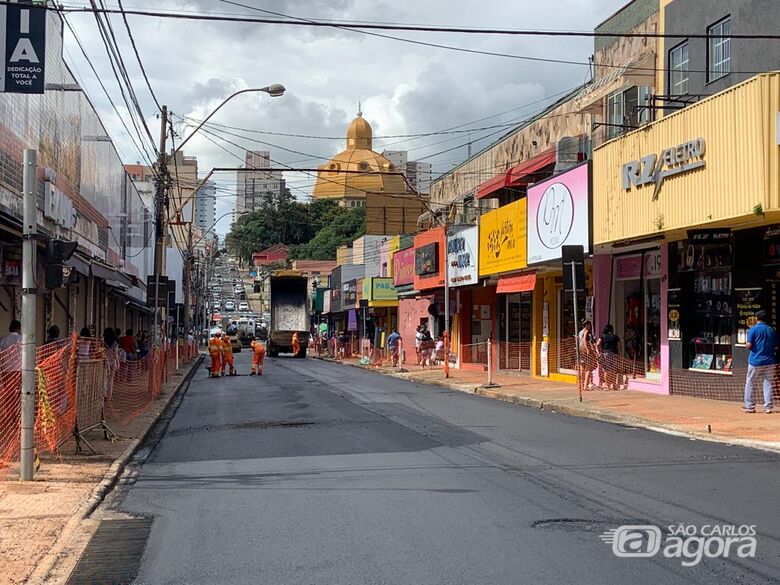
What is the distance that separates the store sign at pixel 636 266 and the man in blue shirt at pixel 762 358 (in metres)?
5.69

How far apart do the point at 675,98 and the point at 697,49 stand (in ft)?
4.36

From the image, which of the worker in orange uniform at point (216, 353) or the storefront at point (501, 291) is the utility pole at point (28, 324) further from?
the worker in orange uniform at point (216, 353)

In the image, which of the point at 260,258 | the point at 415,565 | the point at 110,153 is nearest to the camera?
the point at 415,565

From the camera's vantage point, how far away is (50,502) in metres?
8.83

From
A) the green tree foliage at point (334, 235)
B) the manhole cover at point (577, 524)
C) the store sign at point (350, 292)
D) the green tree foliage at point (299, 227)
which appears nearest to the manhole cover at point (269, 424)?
the manhole cover at point (577, 524)

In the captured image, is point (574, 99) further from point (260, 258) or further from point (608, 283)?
point (260, 258)

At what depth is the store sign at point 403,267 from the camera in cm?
4397

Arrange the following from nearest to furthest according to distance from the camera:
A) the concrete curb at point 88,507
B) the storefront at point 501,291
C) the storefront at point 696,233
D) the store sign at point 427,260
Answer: the concrete curb at point 88,507 → the storefront at point 696,233 → the storefront at point 501,291 → the store sign at point 427,260

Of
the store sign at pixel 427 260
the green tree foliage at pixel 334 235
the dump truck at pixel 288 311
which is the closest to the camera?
the store sign at pixel 427 260

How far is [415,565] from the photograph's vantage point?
639 centimetres

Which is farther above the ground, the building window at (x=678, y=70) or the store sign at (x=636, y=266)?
the building window at (x=678, y=70)

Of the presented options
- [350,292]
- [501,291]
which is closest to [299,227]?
[350,292]

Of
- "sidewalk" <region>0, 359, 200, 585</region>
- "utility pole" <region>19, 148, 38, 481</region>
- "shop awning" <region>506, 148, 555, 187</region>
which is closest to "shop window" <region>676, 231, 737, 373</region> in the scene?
"shop awning" <region>506, 148, 555, 187</region>

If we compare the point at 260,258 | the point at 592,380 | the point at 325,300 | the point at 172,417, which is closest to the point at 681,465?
the point at 172,417
